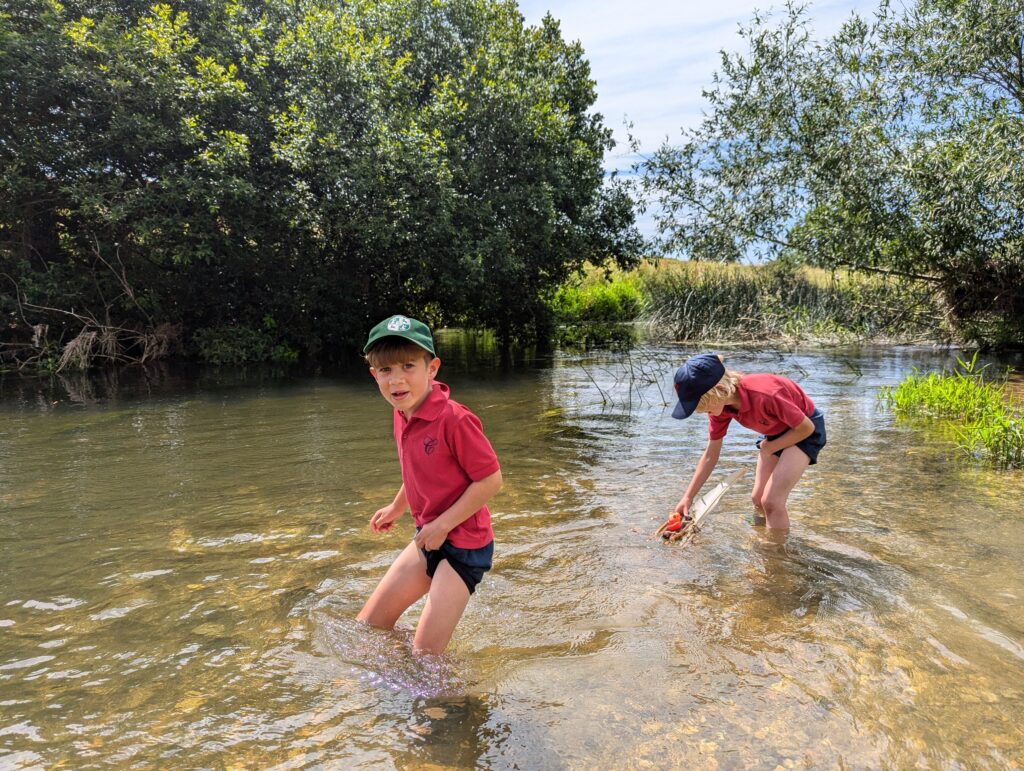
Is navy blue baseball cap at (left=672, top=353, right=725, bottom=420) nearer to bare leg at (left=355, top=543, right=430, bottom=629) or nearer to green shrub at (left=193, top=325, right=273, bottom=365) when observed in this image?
bare leg at (left=355, top=543, right=430, bottom=629)

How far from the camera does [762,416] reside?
473cm

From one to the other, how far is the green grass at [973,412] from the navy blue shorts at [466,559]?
631 cm

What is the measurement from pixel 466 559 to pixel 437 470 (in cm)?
43

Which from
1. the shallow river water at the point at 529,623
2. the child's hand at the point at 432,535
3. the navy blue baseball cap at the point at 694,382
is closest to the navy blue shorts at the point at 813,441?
the shallow river water at the point at 529,623

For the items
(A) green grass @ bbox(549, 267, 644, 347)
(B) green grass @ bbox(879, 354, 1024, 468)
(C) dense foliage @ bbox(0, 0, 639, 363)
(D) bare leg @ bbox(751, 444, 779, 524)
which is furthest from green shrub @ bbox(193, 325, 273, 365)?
(D) bare leg @ bbox(751, 444, 779, 524)

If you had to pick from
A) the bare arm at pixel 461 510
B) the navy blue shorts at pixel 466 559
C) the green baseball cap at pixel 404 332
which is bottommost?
the navy blue shorts at pixel 466 559

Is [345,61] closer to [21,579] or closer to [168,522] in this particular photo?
[168,522]

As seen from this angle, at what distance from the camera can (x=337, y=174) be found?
15648mm

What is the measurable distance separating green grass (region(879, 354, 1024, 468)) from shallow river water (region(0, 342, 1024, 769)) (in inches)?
17.8

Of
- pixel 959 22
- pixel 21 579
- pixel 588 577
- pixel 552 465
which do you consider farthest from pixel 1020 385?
pixel 21 579

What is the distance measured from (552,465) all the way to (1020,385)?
9826 millimetres

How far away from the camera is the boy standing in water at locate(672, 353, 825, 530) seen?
4.30 m

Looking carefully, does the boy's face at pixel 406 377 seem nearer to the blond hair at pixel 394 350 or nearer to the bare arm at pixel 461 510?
the blond hair at pixel 394 350

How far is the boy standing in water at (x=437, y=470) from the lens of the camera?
298 centimetres
